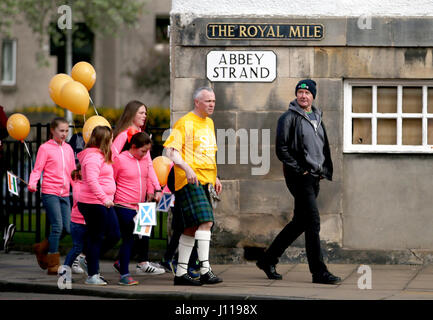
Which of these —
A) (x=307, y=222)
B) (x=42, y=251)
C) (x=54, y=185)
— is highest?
(x=54, y=185)

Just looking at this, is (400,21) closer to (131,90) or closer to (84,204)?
(84,204)

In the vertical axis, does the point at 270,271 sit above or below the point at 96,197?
below

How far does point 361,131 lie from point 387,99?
0.48 metres

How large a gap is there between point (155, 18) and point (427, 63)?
1128 inches

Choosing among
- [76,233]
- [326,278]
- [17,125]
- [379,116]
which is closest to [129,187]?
[76,233]

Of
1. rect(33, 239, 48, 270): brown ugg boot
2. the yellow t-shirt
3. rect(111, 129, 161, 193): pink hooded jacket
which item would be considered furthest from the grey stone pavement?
the yellow t-shirt

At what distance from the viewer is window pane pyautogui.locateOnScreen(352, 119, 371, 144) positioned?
11.1m

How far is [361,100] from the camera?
1112cm

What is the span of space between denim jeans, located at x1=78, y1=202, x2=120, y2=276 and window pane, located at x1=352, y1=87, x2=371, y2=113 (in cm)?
340

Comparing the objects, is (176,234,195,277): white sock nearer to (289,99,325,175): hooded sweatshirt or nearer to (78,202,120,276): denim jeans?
(78,202,120,276): denim jeans

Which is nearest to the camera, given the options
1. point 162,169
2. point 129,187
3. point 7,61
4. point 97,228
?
point 97,228

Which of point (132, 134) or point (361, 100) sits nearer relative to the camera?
point (132, 134)
